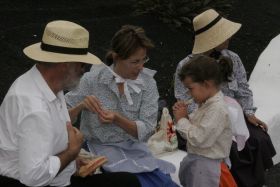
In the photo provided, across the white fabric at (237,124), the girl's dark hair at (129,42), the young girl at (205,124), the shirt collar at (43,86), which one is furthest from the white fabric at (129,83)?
the shirt collar at (43,86)

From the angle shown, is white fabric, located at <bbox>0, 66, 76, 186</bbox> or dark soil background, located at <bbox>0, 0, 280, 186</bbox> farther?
dark soil background, located at <bbox>0, 0, 280, 186</bbox>

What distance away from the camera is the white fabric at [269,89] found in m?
5.85

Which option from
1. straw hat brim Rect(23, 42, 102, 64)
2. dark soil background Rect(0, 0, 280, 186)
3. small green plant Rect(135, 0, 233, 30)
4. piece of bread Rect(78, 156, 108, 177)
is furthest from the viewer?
small green plant Rect(135, 0, 233, 30)

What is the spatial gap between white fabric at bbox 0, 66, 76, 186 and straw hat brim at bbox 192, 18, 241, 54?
5.42ft

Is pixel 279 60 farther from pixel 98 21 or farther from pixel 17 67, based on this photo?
pixel 17 67

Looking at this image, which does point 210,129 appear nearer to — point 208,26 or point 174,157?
point 174,157

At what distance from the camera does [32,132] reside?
9.68ft

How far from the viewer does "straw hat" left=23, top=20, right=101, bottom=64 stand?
320 centimetres

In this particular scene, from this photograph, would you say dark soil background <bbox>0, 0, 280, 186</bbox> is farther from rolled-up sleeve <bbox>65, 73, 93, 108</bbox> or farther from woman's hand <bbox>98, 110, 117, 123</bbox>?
woman's hand <bbox>98, 110, 117, 123</bbox>

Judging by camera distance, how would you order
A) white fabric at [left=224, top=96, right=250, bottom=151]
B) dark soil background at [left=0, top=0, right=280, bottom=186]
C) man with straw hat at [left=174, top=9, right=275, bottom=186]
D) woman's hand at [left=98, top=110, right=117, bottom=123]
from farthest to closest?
dark soil background at [left=0, top=0, right=280, bottom=186] → man with straw hat at [left=174, top=9, right=275, bottom=186] → white fabric at [left=224, top=96, right=250, bottom=151] → woman's hand at [left=98, top=110, right=117, bottom=123]

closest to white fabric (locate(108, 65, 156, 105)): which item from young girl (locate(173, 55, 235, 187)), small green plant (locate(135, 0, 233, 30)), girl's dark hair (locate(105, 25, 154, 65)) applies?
girl's dark hair (locate(105, 25, 154, 65))

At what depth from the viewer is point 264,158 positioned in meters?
4.65

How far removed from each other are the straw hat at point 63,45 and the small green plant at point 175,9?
4707 mm

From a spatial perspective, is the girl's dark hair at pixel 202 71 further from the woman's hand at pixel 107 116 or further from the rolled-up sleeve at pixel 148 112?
the woman's hand at pixel 107 116
